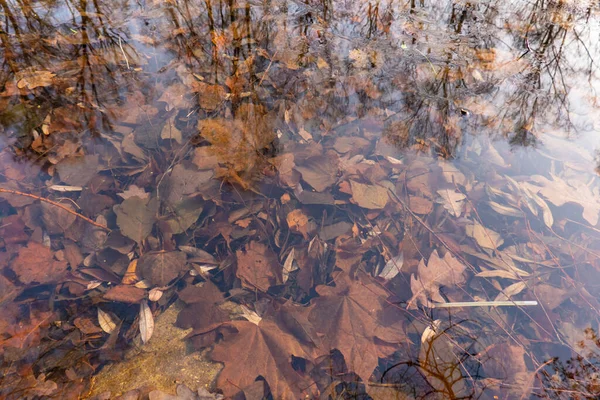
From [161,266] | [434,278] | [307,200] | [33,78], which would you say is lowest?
[434,278]

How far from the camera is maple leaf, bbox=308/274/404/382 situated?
173cm

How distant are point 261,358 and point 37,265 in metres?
1.44

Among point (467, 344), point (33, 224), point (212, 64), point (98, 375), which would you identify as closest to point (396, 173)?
point (467, 344)

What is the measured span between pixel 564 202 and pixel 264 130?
92.9 inches

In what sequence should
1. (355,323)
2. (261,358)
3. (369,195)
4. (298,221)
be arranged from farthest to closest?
1. (369,195)
2. (298,221)
3. (355,323)
4. (261,358)

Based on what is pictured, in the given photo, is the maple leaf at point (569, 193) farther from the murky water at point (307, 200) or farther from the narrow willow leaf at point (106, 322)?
the narrow willow leaf at point (106, 322)

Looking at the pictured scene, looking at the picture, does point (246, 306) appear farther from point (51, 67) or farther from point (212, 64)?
point (51, 67)

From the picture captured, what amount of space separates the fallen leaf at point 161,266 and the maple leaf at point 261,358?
479mm

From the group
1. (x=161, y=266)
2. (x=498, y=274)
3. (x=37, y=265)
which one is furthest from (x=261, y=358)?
(x=498, y=274)

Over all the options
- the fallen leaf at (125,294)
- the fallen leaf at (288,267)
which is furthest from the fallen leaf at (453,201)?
the fallen leaf at (125,294)

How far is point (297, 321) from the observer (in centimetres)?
184

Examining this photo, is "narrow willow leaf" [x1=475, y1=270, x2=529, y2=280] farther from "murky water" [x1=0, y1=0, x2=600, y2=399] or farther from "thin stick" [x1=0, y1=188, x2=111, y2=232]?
"thin stick" [x1=0, y1=188, x2=111, y2=232]

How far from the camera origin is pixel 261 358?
1.70m

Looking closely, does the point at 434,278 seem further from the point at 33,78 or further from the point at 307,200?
the point at 33,78
